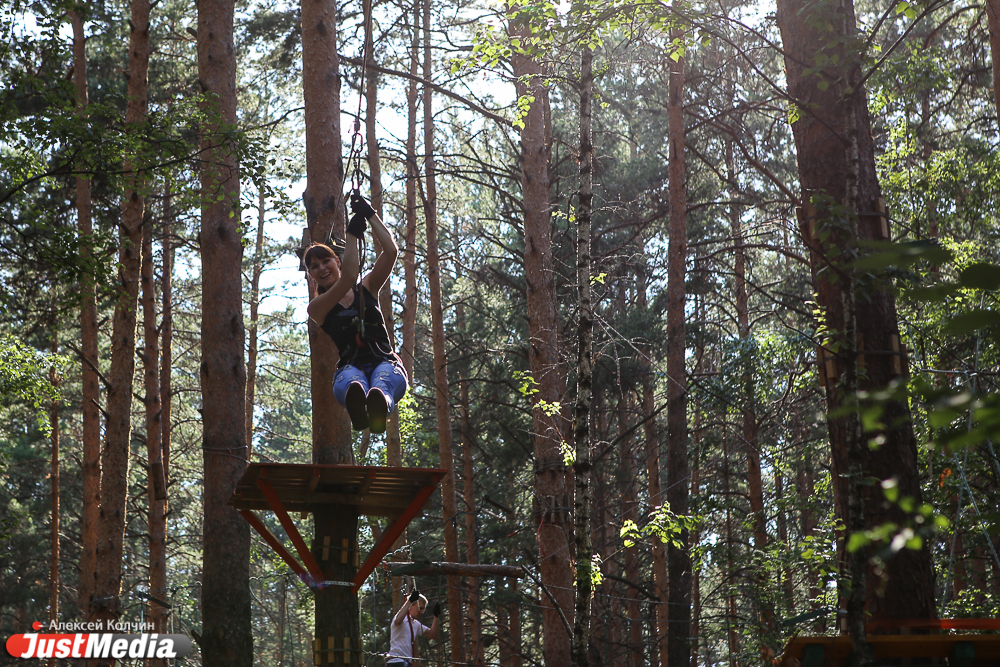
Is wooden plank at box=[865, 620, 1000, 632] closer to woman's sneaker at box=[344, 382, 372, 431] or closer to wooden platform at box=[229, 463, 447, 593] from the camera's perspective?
wooden platform at box=[229, 463, 447, 593]

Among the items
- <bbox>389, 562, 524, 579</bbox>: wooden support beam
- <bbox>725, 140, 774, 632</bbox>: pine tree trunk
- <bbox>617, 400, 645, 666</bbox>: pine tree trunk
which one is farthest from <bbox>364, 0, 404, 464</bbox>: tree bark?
<bbox>617, 400, 645, 666</bbox>: pine tree trunk

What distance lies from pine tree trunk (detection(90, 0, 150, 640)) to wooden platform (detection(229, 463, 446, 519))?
4669 mm

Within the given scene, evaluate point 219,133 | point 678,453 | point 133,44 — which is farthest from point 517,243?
point 219,133

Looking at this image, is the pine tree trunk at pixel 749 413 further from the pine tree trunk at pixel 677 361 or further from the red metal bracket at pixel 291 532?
the red metal bracket at pixel 291 532

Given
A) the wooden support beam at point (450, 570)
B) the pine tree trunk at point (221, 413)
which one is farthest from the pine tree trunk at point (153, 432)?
the wooden support beam at point (450, 570)

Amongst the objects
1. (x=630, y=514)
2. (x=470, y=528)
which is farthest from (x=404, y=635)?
(x=630, y=514)

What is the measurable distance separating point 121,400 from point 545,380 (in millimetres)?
5213

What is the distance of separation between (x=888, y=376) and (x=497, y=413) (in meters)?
12.7

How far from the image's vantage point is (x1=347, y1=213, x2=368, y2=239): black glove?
4.93 meters

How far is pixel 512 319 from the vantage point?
653 inches

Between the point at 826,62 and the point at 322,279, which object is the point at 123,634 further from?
the point at 826,62

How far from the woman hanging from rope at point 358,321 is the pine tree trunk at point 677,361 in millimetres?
5601

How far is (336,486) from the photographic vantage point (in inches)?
218

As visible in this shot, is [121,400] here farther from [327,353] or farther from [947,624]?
[947,624]
